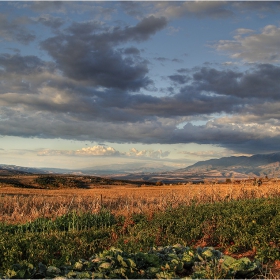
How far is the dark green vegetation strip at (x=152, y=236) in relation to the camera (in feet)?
32.5

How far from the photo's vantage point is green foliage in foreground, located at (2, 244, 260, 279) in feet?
23.6

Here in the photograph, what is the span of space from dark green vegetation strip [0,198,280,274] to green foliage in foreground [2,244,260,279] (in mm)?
1120

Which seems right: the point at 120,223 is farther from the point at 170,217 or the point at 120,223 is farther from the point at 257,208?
the point at 257,208

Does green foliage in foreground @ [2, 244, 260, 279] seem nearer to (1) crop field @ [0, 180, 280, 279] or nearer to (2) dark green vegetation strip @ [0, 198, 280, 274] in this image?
(1) crop field @ [0, 180, 280, 279]

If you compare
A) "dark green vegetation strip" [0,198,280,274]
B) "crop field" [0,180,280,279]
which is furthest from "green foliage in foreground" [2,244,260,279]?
"dark green vegetation strip" [0,198,280,274]

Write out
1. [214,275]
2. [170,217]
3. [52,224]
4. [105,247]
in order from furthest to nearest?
[52,224]
[170,217]
[105,247]
[214,275]

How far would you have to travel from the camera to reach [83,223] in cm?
1576

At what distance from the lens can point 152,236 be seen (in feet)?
39.5

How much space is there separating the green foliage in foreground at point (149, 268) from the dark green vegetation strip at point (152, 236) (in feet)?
3.68

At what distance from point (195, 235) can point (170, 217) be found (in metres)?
2.33

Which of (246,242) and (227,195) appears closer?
(246,242)

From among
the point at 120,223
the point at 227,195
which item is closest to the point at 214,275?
the point at 120,223

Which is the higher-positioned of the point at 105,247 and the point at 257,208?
the point at 257,208

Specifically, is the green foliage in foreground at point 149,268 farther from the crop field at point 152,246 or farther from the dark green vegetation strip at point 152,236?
the dark green vegetation strip at point 152,236
